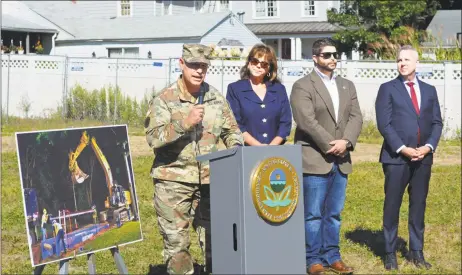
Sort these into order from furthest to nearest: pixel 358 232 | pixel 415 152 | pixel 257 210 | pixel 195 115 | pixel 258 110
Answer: pixel 358 232, pixel 415 152, pixel 258 110, pixel 195 115, pixel 257 210

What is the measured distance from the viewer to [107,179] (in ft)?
18.6

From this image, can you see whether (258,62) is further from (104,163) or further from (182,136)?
(104,163)

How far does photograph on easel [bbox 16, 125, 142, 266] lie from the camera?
5297 millimetres

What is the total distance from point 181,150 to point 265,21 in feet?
131

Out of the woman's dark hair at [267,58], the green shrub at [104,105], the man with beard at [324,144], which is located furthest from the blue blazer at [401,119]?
the green shrub at [104,105]

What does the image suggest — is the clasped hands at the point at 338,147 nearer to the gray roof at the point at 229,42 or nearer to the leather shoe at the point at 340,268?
the leather shoe at the point at 340,268

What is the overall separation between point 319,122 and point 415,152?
0.96 m

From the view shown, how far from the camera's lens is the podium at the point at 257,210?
4758mm

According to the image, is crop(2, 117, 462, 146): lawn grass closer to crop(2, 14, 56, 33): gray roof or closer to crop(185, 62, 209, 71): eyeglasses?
crop(185, 62, 209, 71): eyeglasses

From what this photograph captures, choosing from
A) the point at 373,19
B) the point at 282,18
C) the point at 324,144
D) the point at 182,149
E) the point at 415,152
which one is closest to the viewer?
the point at 182,149

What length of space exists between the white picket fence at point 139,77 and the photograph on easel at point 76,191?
13375 millimetres

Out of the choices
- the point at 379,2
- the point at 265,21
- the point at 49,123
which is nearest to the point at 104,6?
the point at 265,21

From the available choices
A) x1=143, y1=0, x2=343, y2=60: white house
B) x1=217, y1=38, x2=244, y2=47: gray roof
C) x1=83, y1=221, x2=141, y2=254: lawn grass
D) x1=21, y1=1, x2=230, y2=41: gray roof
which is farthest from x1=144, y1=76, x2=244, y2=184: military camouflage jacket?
x1=143, y1=0, x2=343, y2=60: white house

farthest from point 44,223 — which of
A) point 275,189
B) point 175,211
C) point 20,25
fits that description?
point 20,25
